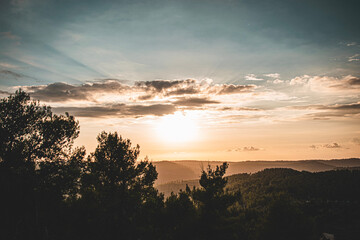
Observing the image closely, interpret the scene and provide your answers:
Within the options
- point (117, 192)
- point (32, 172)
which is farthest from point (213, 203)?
point (32, 172)

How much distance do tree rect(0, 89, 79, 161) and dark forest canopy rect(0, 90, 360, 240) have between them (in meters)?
0.07

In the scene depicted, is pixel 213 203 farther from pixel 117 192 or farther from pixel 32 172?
pixel 32 172

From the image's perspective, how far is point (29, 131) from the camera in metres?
20.7

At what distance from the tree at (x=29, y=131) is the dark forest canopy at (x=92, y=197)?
0.07 meters

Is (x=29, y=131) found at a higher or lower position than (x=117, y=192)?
higher

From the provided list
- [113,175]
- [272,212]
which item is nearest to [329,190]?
[272,212]

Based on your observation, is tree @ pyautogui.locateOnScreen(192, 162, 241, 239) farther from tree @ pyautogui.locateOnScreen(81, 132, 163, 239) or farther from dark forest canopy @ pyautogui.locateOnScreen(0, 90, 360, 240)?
tree @ pyautogui.locateOnScreen(81, 132, 163, 239)

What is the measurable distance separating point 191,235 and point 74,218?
10.8 m

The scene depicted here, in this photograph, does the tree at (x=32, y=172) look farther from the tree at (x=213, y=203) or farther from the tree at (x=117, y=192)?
the tree at (x=213, y=203)

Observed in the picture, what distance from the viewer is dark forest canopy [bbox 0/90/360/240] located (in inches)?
746

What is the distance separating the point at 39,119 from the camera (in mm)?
21438

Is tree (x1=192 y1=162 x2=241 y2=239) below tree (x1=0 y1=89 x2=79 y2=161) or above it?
below

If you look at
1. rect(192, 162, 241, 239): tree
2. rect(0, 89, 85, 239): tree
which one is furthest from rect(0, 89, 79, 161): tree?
rect(192, 162, 241, 239): tree

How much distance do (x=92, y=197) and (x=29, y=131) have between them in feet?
28.4
